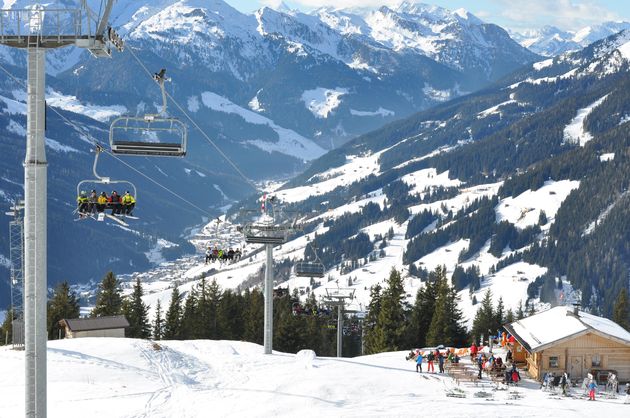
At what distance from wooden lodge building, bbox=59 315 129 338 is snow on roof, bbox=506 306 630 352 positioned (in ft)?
121

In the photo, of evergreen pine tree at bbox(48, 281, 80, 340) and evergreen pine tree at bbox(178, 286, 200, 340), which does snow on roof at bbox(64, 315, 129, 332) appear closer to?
evergreen pine tree at bbox(48, 281, 80, 340)

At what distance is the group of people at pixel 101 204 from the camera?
101 feet

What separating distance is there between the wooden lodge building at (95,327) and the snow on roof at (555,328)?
3682cm

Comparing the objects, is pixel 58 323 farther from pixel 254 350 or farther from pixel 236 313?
pixel 254 350

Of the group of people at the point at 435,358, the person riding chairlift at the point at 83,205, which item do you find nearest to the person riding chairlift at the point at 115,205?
the person riding chairlift at the point at 83,205

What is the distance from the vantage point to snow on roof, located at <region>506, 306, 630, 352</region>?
47.8 meters

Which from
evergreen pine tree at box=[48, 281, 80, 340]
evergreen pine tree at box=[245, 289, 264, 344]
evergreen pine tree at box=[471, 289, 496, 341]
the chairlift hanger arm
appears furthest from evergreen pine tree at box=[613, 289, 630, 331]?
the chairlift hanger arm

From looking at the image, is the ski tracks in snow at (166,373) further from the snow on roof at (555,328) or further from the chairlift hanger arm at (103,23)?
the chairlift hanger arm at (103,23)

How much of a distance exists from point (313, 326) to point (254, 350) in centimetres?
2801

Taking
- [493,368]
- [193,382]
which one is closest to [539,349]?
[493,368]

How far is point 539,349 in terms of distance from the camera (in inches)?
1860

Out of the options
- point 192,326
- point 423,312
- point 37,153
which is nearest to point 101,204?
point 37,153

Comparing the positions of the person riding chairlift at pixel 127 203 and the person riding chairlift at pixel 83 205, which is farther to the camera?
the person riding chairlift at pixel 127 203

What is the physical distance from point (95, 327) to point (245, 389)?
106 ft
